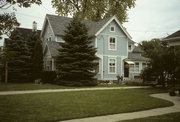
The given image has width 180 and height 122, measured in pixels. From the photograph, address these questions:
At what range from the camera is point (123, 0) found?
45.8 meters

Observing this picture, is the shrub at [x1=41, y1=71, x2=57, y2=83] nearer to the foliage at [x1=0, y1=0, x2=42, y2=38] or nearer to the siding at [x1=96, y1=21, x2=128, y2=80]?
the siding at [x1=96, y1=21, x2=128, y2=80]

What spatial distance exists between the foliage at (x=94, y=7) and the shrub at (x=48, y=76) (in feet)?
64.3

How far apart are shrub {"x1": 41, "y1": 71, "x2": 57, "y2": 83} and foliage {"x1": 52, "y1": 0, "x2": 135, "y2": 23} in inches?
772

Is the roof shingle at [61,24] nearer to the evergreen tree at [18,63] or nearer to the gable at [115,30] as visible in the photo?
the gable at [115,30]

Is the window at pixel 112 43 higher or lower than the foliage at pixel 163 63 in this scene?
higher

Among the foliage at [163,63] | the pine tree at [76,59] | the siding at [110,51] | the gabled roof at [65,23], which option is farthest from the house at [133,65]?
Answer: the pine tree at [76,59]

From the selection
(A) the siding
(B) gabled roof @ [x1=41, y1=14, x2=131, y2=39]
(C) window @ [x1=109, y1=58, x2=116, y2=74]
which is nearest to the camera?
(A) the siding

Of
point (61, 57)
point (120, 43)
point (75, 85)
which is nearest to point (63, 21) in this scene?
point (120, 43)

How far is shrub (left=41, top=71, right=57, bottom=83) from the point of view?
27.9 metres

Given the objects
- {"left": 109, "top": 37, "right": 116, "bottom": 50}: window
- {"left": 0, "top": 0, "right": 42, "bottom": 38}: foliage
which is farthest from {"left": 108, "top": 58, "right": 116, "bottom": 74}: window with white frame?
{"left": 0, "top": 0, "right": 42, "bottom": 38}: foliage

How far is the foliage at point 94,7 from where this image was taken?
44938 millimetres

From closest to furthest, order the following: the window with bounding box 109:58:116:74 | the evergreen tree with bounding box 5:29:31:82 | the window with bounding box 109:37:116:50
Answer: the evergreen tree with bounding box 5:29:31:82 → the window with bounding box 109:58:116:74 → the window with bounding box 109:37:116:50

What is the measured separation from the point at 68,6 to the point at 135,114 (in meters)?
39.2

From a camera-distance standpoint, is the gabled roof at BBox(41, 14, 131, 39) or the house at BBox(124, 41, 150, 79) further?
the house at BBox(124, 41, 150, 79)
